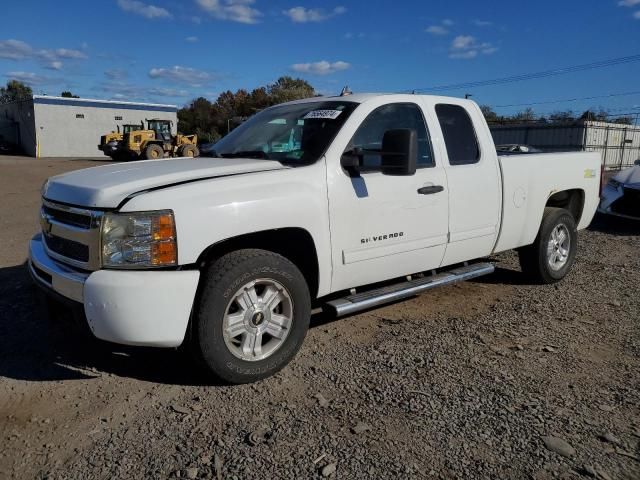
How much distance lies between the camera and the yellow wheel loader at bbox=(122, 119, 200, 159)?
109 ft

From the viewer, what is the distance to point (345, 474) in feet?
8.55

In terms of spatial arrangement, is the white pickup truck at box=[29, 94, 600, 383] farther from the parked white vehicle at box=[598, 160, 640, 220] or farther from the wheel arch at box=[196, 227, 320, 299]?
the parked white vehicle at box=[598, 160, 640, 220]

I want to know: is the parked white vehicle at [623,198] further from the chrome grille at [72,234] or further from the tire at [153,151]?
the tire at [153,151]

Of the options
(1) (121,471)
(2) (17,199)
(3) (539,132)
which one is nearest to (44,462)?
(1) (121,471)

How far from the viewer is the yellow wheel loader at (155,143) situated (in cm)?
3316

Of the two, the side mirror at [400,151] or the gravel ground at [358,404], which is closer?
the gravel ground at [358,404]

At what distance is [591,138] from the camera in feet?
88.9

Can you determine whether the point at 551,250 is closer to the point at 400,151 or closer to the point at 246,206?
the point at 400,151

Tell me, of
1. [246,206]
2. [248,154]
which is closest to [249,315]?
[246,206]

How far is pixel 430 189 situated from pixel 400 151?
72 cm

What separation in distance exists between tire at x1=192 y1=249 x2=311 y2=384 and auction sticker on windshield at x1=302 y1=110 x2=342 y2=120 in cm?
124

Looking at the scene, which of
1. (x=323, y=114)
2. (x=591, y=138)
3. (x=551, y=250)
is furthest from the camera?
(x=591, y=138)

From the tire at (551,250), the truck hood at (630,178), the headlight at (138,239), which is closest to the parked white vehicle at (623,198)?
the truck hood at (630,178)

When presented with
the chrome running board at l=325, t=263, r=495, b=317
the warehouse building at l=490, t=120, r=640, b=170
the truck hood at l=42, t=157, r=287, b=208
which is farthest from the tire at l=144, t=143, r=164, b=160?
the chrome running board at l=325, t=263, r=495, b=317
